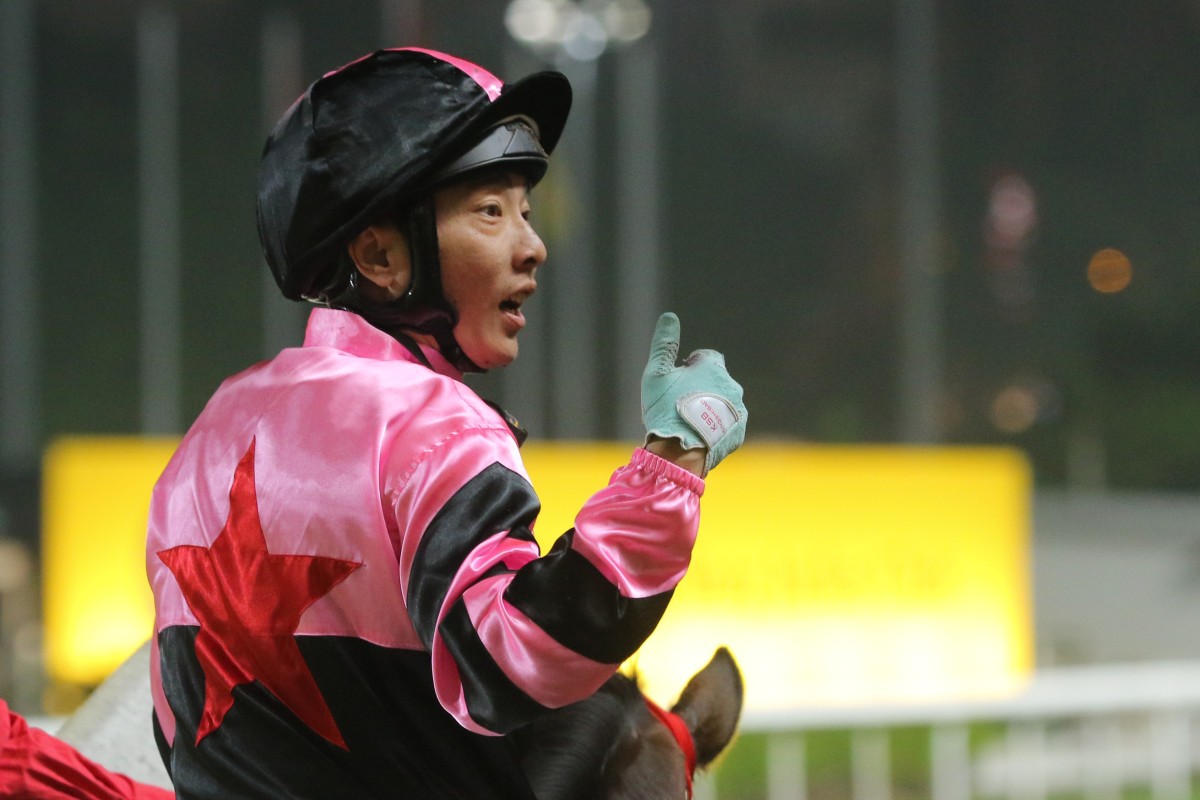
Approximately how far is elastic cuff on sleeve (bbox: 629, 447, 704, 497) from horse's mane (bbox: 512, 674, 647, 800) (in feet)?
1.19

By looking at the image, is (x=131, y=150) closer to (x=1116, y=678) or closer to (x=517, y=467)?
(x=1116, y=678)

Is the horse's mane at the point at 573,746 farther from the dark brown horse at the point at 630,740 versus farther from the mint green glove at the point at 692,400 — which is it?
the mint green glove at the point at 692,400

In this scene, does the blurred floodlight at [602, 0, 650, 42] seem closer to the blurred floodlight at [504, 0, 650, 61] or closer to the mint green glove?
the blurred floodlight at [504, 0, 650, 61]

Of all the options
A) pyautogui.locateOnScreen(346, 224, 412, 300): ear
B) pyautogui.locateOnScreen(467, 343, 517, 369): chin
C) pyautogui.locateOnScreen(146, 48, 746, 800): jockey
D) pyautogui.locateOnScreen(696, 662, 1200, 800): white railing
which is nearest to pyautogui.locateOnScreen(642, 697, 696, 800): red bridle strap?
pyautogui.locateOnScreen(146, 48, 746, 800): jockey

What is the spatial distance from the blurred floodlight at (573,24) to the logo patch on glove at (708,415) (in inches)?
188

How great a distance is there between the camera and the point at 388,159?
116 cm

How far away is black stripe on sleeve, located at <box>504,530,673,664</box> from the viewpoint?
3.24ft

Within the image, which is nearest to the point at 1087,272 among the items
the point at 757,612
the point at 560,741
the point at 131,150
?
the point at 757,612

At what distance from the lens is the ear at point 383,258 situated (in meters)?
1.21

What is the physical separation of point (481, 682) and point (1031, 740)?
353 centimetres

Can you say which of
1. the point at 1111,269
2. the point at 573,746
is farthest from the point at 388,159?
the point at 1111,269

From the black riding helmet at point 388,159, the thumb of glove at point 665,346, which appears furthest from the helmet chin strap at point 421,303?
the thumb of glove at point 665,346

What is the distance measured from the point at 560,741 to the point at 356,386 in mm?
375

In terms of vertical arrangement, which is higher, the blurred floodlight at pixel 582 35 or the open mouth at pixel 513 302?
the blurred floodlight at pixel 582 35
